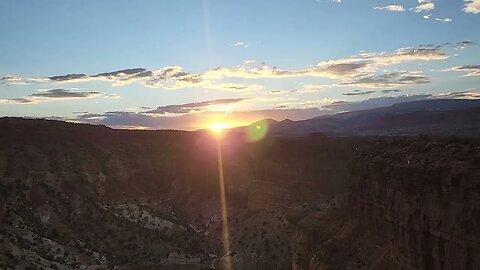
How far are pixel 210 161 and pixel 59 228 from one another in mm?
24861

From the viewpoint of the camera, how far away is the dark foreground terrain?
739 inches

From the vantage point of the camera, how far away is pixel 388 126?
160 meters

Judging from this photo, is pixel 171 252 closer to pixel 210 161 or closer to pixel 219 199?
pixel 219 199

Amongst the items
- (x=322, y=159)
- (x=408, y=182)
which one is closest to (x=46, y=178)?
(x=322, y=159)

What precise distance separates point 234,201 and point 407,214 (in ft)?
153

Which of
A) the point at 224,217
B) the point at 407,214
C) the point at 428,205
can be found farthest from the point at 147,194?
the point at 428,205

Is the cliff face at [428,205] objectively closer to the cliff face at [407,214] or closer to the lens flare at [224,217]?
the cliff face at [407,214]

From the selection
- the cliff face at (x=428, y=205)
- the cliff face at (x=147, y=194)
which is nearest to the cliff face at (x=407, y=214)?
A: the cliff face at (x=428, y=205)

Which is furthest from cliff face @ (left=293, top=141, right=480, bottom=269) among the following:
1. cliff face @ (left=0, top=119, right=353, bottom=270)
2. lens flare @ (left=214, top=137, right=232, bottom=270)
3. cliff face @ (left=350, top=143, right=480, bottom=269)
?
lens flare @ (left=214, top=137, right=232, bottom=270)

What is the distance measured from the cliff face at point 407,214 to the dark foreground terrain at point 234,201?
61mm

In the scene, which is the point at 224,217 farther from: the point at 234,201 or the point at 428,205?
the point at 428,205

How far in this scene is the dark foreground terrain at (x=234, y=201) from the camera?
18.8 meters

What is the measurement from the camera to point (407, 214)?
20.0 metres

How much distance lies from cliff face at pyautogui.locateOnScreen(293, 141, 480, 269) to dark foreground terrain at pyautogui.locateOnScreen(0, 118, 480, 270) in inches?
2.4
